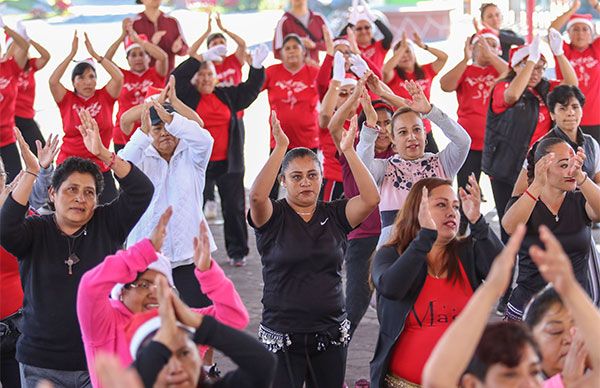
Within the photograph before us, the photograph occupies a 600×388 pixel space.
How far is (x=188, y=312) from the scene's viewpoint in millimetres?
3875

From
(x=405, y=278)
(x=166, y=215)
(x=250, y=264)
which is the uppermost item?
(x=166, y=215)

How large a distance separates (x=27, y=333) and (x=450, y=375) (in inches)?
102

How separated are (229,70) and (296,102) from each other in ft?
3.99

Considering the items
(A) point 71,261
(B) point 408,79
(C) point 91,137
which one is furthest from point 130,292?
(B) point 408,79

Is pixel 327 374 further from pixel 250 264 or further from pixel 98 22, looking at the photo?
pixel 98 22

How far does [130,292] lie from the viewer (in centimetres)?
463

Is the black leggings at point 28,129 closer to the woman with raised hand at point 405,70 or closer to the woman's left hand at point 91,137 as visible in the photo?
the woman with raised hand at point 405,70

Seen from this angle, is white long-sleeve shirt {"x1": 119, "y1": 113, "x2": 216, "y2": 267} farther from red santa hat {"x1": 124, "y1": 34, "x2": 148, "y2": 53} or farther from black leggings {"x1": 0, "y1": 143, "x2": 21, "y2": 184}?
black leggings {"x1": 0, "y1": 143, "x2": 21, "y2": 184}

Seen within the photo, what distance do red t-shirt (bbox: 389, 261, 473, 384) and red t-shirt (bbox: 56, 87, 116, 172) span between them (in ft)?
17.0

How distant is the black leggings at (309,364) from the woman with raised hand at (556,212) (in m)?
0.98

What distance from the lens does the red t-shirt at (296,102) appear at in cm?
1003

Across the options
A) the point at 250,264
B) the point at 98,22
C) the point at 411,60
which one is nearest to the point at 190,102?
the point at 250,264

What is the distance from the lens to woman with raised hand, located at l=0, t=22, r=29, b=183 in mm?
10555

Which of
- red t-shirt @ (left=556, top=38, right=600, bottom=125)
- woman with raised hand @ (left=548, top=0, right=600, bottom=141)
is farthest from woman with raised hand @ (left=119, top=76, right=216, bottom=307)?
red t-shirt @ (left=556, top=38, right=600, bottom=125)
